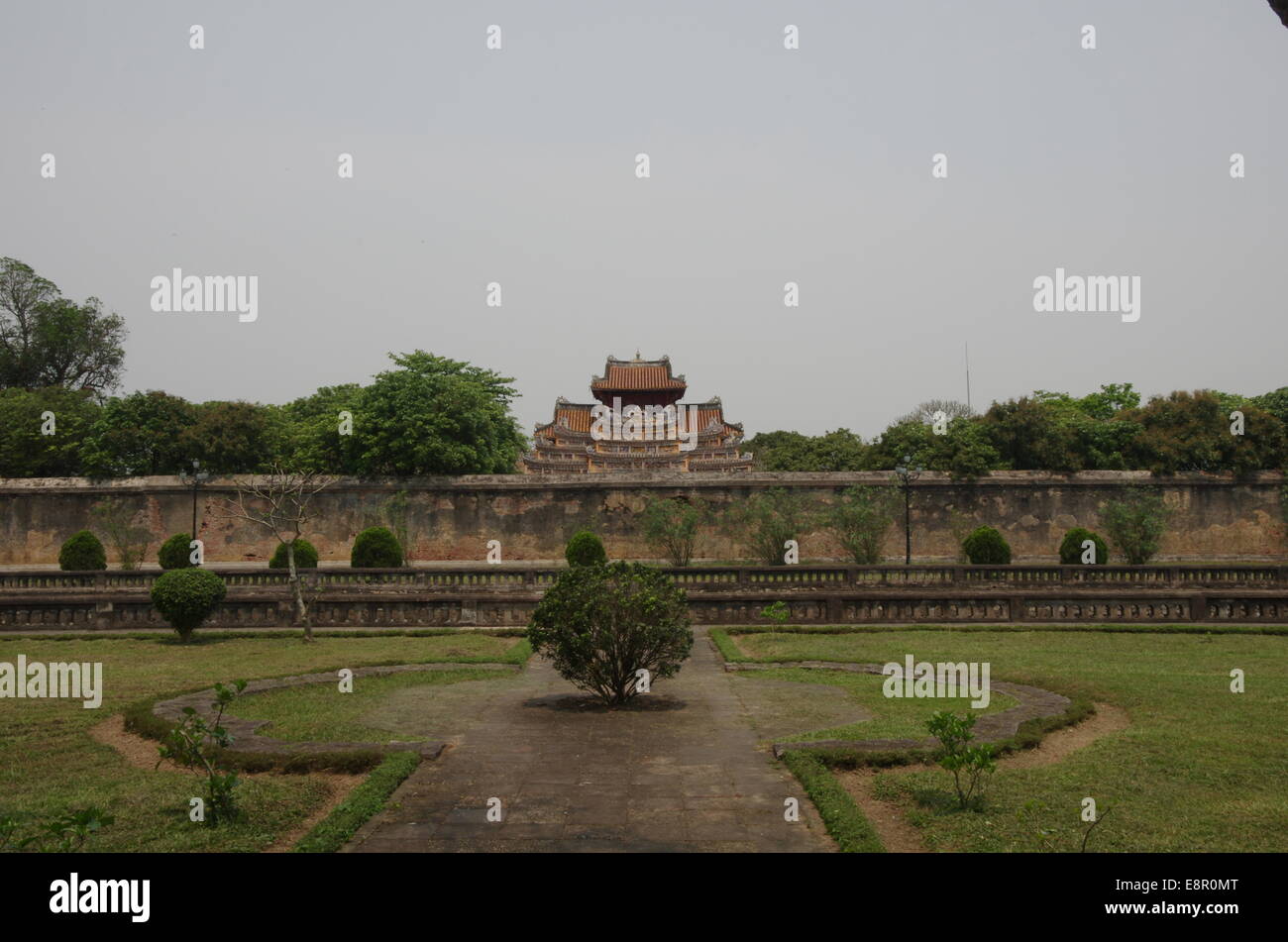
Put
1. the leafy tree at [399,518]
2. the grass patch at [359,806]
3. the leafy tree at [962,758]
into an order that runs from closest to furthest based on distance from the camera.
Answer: the grass patch at [359,806]
the leafy tree at [962,758]
the leafy tree at [399,518]

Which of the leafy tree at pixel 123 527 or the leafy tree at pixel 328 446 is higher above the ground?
the leafy tree at pixel 328 446

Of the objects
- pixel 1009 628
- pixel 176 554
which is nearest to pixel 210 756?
pixel 1009 628

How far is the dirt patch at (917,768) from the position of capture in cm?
619

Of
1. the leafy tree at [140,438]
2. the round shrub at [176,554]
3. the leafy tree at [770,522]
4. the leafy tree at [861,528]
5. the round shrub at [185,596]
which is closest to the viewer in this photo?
the round shrub at [185,596]

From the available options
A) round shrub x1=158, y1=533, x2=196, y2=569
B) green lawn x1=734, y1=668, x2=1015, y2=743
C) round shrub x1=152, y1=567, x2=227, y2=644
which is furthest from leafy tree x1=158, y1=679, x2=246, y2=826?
round shrub x1=158, y1=533, x2=196, y2=569

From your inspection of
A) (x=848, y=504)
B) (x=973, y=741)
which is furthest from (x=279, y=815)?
(x=848, y=504)

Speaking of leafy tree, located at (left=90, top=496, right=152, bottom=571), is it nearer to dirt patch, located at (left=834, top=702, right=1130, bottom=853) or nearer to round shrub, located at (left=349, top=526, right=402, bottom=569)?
round shrub, located at (left=349, top=526, right=402, bottom=569)

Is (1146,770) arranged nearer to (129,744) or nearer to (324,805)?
(324,805)

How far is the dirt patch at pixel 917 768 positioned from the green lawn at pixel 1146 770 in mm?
103

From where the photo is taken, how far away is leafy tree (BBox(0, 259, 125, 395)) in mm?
46062

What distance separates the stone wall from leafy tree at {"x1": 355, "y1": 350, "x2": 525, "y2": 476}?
73cm

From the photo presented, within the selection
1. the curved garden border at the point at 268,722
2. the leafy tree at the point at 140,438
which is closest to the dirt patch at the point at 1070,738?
the curved garden border at the point at 268,722

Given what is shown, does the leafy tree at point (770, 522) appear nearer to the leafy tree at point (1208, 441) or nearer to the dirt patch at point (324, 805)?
the leafy tree at point (1208, 441)

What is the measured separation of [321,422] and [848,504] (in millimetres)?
19581
